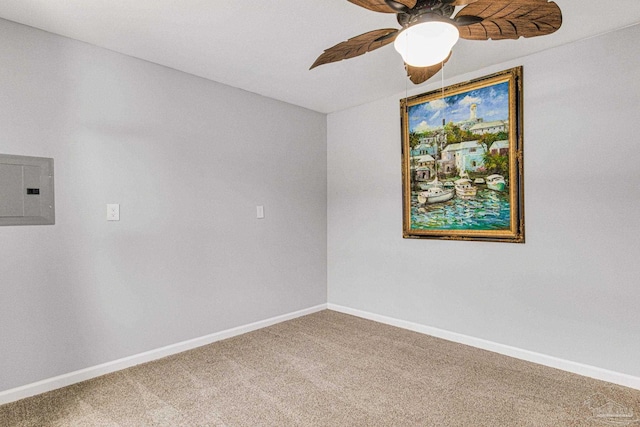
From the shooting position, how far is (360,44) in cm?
170

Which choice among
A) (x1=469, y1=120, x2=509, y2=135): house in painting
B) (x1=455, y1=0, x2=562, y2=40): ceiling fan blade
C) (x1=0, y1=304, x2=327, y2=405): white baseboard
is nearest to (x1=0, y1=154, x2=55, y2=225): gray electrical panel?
(x1=0, y1=304, x2=327, y2=405): white baseboard

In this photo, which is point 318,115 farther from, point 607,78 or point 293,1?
point 607,78

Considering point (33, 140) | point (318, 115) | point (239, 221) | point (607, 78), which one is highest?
point (318, 115)

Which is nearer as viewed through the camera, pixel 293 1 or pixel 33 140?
pixel 293 1

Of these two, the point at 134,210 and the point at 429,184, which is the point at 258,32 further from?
the point at 429,184

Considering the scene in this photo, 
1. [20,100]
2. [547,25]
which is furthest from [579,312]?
[20,100]

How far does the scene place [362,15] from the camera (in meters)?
2.17

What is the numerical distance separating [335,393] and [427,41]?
2.05m

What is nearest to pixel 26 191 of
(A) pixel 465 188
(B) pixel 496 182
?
(A) pixel 465 188

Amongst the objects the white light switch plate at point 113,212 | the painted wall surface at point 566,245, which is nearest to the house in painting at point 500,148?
the painted wall surface at point 566,245

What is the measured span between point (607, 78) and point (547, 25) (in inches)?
52.1

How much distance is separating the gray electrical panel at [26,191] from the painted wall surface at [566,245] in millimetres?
2955

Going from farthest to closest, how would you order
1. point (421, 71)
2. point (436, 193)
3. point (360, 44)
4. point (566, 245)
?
point (436, 193), point (566, 245), point (421, 71), point (360, 44)

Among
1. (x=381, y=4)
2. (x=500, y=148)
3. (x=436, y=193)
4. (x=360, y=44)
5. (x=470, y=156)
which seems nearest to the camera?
(x=381, y=4)
